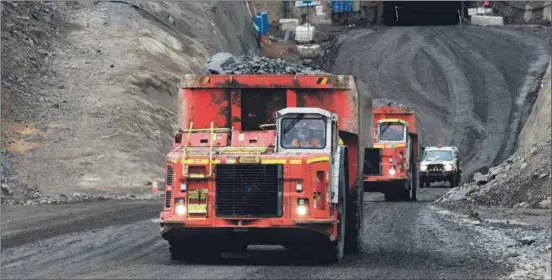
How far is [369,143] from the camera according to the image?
20.2 metres

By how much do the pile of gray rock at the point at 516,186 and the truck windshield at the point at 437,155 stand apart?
41.8 feet

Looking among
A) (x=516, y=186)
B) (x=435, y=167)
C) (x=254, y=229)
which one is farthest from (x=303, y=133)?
(x=435, y=167)

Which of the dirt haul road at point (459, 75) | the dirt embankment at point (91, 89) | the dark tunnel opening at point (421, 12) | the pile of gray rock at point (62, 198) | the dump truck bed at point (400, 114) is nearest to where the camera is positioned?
the pile of gray rock at point (62, 198)

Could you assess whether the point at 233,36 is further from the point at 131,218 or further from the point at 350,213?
the point at 350,213

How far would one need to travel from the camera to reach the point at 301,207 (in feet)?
51.0

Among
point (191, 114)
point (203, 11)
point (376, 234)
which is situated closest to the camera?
point (191, 114)

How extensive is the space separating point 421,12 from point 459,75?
1929cm

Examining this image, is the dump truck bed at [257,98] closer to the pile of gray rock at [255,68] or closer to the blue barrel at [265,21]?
the pile of gray rock at [255,68]

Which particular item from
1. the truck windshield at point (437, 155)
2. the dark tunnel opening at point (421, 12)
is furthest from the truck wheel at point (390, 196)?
the dark tunnel opening at point (421, 12)

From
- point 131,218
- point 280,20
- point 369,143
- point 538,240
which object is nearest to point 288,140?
point 369,143

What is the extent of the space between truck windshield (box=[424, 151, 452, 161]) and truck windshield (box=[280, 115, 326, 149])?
31.1 m

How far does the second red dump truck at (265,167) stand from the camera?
1553 cm

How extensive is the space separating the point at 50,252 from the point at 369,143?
6296 millimetres

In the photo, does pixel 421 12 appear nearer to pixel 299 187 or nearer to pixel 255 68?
pixel 255 68
